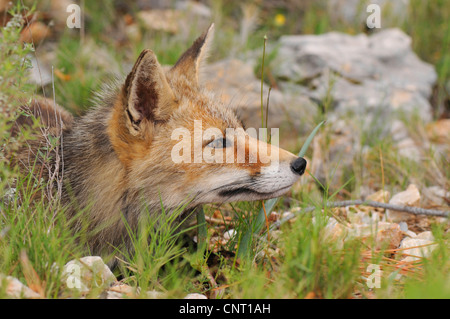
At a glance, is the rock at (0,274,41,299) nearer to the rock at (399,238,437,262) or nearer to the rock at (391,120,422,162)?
the rock at (399,238,437,262)

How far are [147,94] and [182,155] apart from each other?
47 cm

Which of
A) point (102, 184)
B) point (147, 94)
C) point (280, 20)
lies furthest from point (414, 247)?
point (280, 20)

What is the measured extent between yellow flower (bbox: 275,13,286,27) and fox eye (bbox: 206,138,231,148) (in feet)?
22.4

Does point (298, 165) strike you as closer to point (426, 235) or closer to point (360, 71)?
point (426, 235)

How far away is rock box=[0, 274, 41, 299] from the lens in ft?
7.89

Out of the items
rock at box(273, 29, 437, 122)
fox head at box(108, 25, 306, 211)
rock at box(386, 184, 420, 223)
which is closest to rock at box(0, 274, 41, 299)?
fox head at box(108, 25, 306, 211)

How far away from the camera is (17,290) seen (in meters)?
2.44

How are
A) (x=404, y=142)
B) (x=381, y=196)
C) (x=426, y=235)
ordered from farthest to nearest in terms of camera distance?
(x=404, y=142), (x=381, y=196), (x=426, y=235)

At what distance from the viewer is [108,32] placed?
966cm

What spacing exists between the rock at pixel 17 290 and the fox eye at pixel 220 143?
1461 millimetres

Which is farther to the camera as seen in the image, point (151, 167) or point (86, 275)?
point (151, 167)

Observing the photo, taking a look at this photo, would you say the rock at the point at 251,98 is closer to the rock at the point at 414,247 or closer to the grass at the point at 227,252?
the grass at the point at 227,252
